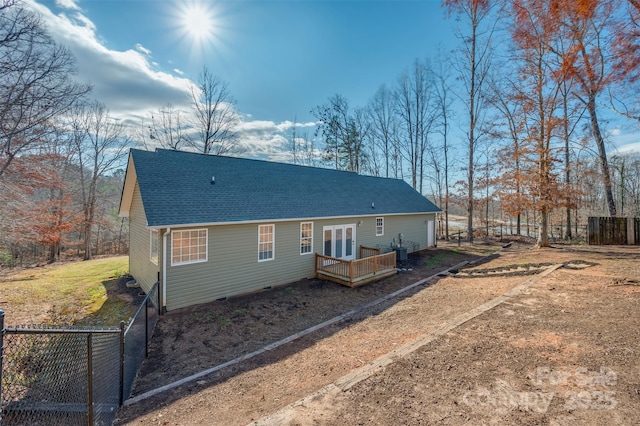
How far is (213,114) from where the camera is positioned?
24625 mm

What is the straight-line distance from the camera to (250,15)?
11.6 m

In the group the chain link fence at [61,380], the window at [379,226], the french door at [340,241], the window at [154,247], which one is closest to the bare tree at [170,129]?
the window at [154,247]

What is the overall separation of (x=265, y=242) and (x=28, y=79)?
9.88 m

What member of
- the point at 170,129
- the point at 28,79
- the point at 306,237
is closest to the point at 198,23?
the point at 28,79

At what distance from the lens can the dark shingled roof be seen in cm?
902

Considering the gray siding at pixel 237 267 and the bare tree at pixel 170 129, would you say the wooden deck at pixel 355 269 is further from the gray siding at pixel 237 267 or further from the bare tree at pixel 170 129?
the bare tree at pixel 170 129

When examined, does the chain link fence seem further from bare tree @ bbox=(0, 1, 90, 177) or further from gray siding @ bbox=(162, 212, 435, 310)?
bare tree @ bbox=(0, 1, 90, 177)

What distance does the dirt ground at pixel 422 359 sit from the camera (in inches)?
130

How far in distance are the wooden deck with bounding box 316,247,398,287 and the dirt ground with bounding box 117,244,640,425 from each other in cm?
177

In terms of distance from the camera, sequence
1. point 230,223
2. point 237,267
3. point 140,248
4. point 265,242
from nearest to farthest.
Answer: point 230,223
point 237,267
point 265,242
point 140,248

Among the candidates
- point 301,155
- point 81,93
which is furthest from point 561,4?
point 301,155

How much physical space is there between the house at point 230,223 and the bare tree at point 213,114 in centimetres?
1305

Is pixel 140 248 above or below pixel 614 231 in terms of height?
below

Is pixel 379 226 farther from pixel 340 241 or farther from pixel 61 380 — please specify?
pixel 61 380
